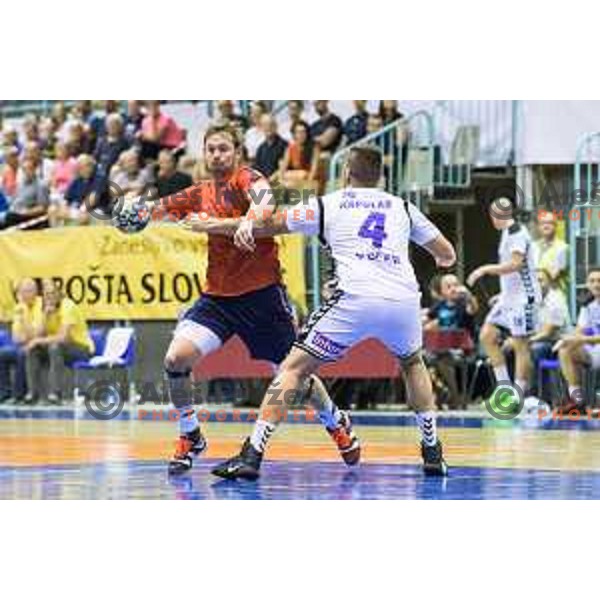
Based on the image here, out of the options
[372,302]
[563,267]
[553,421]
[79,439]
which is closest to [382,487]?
[372,302]

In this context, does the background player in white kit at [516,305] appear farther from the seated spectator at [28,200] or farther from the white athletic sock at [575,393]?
the seated spectator at [28,200]

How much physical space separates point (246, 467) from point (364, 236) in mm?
1670

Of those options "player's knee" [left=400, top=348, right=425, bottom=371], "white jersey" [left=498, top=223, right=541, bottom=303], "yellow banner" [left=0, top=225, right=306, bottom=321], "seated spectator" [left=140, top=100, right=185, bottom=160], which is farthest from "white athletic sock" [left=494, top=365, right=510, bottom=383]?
"player's knee" [left=400, top=348, right=425, bottom=371]

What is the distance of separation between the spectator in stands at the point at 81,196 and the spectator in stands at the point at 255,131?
2636 mm

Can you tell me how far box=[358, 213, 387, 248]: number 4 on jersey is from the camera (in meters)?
11.6

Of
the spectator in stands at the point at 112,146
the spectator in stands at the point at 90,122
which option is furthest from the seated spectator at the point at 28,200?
the spectator in stands at the point at 112,146

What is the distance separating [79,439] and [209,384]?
6703mm

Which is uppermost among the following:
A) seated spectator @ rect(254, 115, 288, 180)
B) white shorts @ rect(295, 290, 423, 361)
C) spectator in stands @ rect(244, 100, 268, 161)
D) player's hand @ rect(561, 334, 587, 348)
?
spectator in stands @ rect(244, 100, 268, 161)

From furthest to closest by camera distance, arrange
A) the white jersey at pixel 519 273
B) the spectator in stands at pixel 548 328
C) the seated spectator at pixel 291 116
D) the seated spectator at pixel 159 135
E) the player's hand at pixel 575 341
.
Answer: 1. the seated spectator at pixel 159 135
2. the seated spectator at pixel 291 116
3. the spectator in stands at pixel 548 328
4. the white jersey at pixel 519 273
5. the player's hand at pixel 575 341

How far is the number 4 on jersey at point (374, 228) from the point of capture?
1156 cm

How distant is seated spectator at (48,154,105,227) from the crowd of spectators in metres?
0.01

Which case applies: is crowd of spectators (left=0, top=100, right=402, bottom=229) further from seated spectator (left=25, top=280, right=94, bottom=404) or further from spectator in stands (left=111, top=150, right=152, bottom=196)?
seated spectator (left=25, top=280, right=94, bottom=404)

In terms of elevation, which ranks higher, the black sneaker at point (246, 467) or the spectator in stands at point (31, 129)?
the spectator in stands at point (31, 129)
